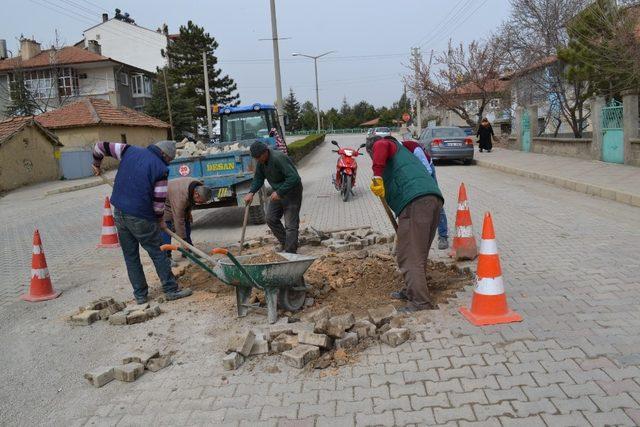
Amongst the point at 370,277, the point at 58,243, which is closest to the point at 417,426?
the point at 370,277

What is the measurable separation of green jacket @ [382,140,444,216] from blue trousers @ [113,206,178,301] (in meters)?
Result: 2.48

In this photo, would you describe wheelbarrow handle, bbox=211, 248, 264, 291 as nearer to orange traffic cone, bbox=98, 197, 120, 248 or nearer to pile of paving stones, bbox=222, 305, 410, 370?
pile of paving stones, bbox=222, 305, 410, 370

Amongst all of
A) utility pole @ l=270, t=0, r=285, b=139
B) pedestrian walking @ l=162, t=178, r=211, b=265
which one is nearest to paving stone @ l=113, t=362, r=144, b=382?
pedestrian walking @ l=162, t=178, r=211, b=265

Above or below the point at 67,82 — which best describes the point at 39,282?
below

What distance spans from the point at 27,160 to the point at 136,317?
22424 mm

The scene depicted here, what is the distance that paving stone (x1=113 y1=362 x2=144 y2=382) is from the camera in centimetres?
385

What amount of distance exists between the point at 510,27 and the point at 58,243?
2385 centimetres

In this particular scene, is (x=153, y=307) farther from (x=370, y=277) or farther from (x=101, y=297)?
(x=370, y=277)

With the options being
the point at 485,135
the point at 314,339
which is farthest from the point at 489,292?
the point at 485,135

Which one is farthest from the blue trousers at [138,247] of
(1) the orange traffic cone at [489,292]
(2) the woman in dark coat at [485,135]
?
(2) the woman in dark coat at [485,135]

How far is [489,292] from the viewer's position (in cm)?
433

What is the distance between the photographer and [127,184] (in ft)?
18.0

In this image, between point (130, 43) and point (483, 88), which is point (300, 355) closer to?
point (483, 88)

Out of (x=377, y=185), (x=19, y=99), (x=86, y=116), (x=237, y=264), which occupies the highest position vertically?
(x=19, y=99)
